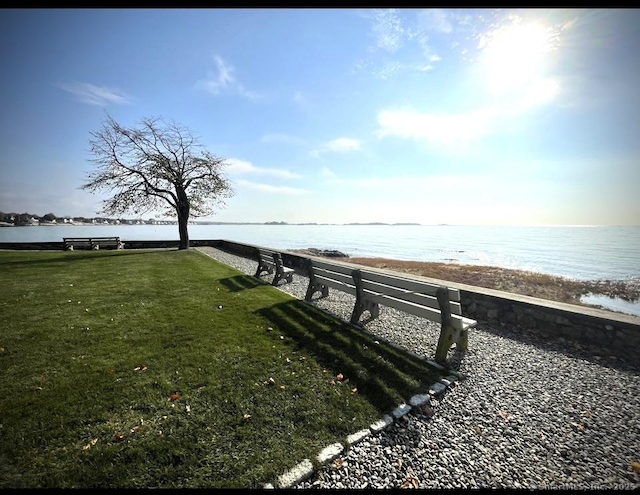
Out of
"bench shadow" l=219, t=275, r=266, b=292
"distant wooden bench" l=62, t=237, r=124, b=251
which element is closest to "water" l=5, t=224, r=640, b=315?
"distant wooden bench" l=62, t=237, r=124, b=251

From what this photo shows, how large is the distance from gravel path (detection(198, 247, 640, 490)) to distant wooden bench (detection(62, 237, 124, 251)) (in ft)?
88.0

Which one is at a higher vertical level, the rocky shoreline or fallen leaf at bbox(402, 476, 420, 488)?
fallen leaf at bbox(402, 476, 420, 488)

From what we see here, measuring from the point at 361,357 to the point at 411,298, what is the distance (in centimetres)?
145

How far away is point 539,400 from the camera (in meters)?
3.59

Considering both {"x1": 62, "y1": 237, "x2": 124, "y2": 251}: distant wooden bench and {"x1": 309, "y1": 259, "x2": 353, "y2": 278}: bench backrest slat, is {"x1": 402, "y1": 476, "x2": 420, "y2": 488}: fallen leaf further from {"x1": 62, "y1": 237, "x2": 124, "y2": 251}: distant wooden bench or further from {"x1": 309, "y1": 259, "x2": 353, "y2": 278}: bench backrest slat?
{"x1": 62, "y1": 237, "x2": 124, "y2": 251}: distant wooden bench

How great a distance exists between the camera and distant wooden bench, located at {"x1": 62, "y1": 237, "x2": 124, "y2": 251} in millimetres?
21078

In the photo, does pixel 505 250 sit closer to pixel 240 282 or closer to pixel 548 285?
pixel 548 285

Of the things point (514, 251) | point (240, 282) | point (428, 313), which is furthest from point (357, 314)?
point (514, 251)

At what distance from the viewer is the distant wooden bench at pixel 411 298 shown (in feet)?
14.9

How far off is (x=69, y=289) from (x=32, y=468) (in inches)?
326

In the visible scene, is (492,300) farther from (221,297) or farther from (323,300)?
(221,297)

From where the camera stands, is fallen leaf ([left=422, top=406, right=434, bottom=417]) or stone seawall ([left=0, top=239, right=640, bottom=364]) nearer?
fallen leaf ([left=422, top=406, right=434, bottom=417])

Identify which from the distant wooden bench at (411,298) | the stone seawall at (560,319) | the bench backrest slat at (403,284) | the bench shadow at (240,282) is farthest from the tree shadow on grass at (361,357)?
the stone seawall at (560,319)

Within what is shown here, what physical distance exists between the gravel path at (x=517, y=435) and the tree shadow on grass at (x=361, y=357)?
14.9 inches
